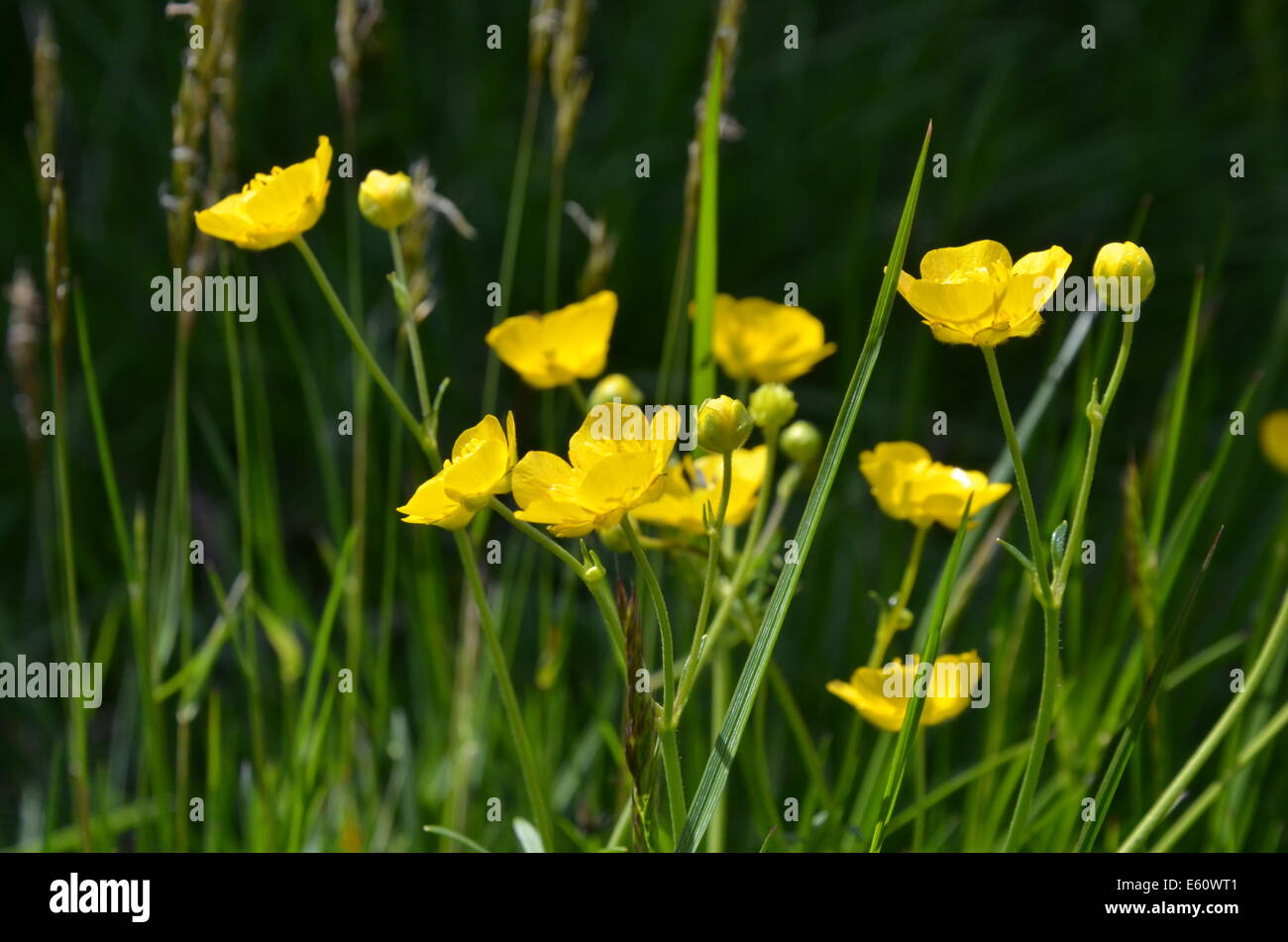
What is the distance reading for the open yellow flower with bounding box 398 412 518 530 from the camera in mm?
629

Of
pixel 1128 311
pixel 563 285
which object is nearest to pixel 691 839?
pixel 1128 311

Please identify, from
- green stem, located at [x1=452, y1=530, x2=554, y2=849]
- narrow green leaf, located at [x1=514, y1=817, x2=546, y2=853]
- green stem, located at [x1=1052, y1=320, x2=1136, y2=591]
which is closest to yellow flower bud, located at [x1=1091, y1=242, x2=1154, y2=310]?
green stem, located at [x1=1052, y1=320, x2=1136, y2=591]

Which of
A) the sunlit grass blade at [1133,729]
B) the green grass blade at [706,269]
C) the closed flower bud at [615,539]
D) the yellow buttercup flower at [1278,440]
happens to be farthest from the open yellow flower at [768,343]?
the yellow buttercup flower at [1278,440]

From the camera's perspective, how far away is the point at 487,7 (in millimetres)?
1991

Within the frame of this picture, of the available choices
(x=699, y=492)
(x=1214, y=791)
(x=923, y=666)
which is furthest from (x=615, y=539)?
(x=1214, y=791)

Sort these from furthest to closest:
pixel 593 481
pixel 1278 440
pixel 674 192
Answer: pixel 674 192 < pixel 1278 440 < pixel 593 481

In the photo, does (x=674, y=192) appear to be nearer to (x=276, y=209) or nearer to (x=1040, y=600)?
(x=276, y=209)

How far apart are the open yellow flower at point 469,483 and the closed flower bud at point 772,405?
8.3 inches

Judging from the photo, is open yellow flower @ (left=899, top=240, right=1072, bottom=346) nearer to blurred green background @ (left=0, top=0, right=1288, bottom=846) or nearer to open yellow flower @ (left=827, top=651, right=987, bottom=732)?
open yellow flower @ (left=827, top=651, right=987, bottom=732)

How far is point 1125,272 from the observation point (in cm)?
66

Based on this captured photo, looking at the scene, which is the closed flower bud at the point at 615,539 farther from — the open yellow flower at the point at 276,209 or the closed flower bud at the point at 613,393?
the open yellow flower at the point at 276,209

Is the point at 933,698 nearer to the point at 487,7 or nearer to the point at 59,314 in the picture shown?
the point at 59,314

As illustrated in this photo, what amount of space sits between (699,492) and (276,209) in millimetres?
303

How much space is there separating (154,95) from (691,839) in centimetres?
160
